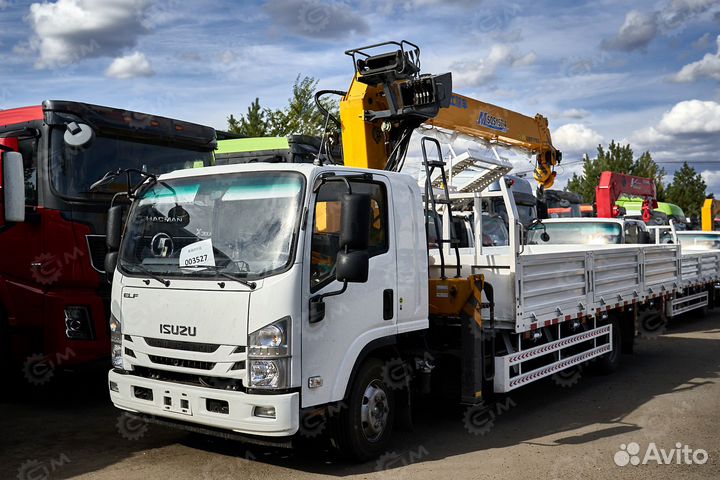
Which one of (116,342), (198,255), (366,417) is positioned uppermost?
(198,255)

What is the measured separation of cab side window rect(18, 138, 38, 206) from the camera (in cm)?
688

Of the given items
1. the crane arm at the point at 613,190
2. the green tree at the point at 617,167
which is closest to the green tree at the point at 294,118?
the crane arm at the point at 613,190

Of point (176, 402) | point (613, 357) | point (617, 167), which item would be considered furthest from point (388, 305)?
point (617, 167)

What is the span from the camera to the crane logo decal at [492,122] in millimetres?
10023

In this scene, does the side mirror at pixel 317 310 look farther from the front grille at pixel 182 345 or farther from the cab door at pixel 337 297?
the front grille at pixel 182 345

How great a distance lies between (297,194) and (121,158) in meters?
3.27

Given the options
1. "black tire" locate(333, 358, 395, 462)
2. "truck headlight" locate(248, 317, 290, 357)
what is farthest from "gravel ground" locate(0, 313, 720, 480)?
"truck headlight" locate(248, 317, 290, 357)

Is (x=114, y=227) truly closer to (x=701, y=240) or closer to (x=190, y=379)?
(x=190, y=379)

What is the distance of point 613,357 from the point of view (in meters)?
9.14

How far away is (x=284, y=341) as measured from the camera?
4.74 meters

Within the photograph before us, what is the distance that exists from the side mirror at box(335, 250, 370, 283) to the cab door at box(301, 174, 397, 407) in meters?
0.22

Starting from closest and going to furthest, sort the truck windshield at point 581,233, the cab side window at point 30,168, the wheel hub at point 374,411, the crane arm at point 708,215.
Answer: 1. the wheel hub at point 374,411
2. the cab side window at point 30,168
3. the truck windshield at point 581,233
4. the crane arm at point 708,215

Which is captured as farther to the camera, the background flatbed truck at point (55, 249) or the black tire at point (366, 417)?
the background flatbed truck at point (55, 249)

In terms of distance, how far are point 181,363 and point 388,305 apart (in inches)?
63.1
